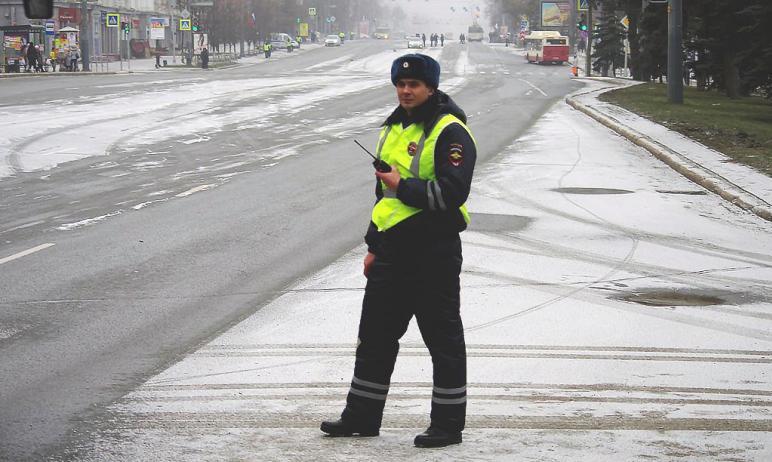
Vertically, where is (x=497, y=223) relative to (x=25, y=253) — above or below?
below

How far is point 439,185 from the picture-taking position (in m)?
5.73

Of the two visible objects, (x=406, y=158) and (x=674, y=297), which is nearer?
(x=406, y=158)

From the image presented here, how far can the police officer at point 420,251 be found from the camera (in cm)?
579

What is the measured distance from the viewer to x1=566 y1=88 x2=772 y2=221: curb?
15516 mm

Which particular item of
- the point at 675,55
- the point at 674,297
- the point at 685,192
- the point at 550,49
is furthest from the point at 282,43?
the point at 674,297

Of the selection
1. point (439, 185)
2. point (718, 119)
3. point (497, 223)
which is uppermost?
point (439, 185)

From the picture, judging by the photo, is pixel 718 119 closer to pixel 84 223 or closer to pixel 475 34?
pixel 84 223

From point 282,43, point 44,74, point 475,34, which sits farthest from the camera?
point 475,34

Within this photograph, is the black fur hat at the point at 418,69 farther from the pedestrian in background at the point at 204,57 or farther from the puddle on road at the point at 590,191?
the pedestrian in background at the point at 204,57

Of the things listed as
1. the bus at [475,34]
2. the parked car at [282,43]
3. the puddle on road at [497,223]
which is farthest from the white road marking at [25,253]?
the bus at [475,34]

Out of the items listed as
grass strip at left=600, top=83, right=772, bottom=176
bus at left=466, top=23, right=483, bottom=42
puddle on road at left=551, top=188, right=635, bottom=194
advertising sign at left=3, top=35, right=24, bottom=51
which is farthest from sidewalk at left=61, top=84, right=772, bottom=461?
bus at left=466, top=23, right=483, bottom=42

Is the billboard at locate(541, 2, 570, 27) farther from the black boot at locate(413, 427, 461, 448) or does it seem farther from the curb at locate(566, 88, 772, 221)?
the black boot at locate(413, 427, 461, 448)

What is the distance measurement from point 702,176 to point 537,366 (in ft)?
38.1

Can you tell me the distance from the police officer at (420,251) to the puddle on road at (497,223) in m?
7.61
